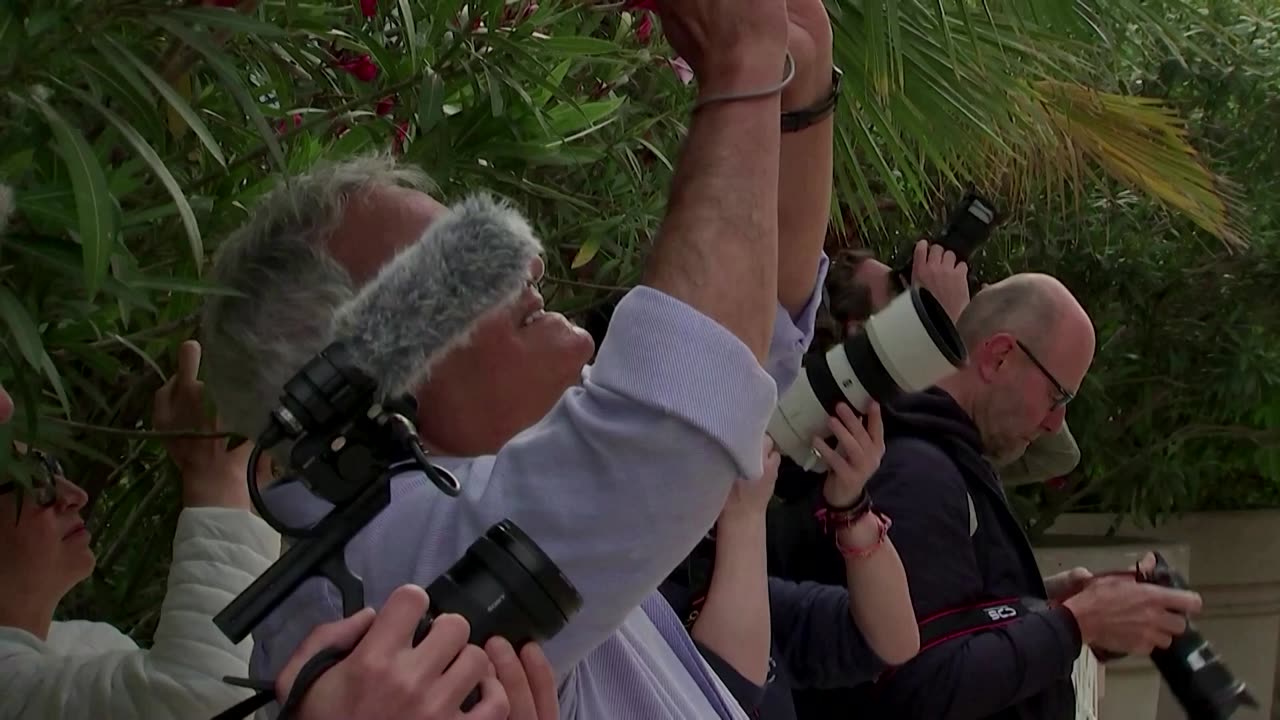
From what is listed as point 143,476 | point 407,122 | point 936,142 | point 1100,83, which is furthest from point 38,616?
point 1100,83

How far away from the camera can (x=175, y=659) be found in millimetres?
1546

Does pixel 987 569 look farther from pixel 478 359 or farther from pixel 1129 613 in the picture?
pixel 478 359

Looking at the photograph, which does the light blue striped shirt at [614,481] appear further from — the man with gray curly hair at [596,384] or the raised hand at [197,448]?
the raised hand at [197,448]

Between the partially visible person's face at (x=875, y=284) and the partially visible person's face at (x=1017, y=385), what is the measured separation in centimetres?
18

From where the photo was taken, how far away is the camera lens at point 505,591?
2.93ft

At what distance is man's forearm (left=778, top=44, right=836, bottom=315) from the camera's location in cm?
140

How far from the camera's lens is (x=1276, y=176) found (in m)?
4.67

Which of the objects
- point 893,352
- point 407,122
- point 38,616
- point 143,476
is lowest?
point 143,476

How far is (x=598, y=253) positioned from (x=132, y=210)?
3.42 ft

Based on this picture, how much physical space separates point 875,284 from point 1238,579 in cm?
348

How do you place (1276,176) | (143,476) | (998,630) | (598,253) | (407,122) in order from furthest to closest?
1. (1276,176)
2. (598,253)
3. (998,630)
4. (143,476)
5. (407,122)

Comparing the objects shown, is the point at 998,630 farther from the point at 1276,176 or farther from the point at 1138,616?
the point at 1276,176

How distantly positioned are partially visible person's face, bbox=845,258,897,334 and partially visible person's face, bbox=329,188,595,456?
1.38 metres

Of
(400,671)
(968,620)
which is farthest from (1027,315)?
(400,671)
